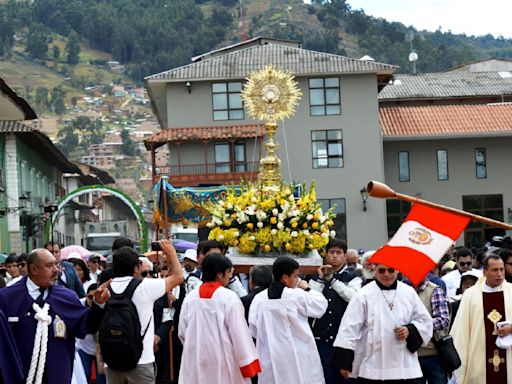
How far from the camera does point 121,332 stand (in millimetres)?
11516

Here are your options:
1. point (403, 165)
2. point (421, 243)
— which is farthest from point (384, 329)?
point (403, 165)

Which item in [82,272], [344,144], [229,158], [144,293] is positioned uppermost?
[344,144]

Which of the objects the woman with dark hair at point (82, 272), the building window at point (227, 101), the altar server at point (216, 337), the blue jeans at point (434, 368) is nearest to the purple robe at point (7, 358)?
the altar server at point (216, 337)

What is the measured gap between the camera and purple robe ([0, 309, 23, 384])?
9.71 m

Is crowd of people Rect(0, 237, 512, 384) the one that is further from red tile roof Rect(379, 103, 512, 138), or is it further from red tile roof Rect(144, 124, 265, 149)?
red tile roof Rect(379, 103, 512, 138)

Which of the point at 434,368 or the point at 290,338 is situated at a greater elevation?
the point at 290,338

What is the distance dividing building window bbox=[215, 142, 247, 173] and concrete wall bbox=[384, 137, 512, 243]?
8073 millimetres

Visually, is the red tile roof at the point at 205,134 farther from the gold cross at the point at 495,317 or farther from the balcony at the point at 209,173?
the gold cross at the point at 495,317

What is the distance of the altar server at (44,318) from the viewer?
35.7ft

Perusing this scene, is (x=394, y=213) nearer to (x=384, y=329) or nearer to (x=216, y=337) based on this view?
(x=216, y=337)

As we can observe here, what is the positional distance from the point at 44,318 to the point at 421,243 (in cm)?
356

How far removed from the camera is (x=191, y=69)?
57.3 m

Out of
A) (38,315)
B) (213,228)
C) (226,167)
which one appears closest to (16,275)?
(213,228)

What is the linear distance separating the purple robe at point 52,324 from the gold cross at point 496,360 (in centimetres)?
427
